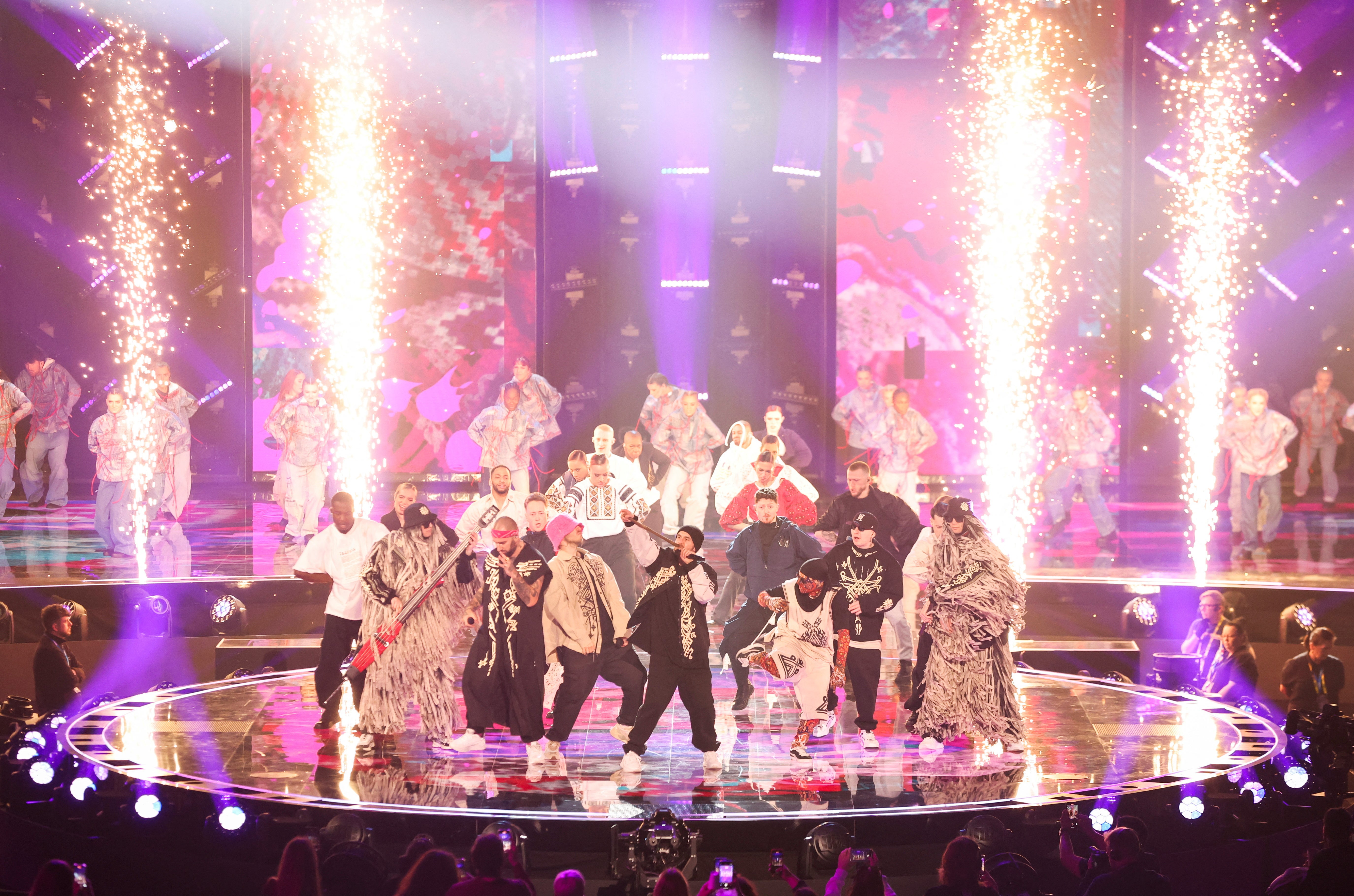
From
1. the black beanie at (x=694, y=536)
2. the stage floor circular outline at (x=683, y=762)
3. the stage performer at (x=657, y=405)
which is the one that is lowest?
the stage floor circular outline at (x=683, y=762)

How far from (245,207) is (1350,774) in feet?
45.7

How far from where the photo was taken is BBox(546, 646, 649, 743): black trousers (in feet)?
28.0

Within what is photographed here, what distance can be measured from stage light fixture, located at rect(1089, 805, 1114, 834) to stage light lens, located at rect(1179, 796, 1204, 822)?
516 millimetres

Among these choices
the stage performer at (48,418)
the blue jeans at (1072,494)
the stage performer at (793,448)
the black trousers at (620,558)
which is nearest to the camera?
the black trousers at (620,558)

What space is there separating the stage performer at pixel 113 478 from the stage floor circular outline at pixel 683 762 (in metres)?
3.98

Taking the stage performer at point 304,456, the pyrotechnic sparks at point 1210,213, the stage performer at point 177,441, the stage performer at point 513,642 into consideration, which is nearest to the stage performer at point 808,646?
the stage performer at point 513,642

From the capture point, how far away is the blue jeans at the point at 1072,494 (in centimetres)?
1522

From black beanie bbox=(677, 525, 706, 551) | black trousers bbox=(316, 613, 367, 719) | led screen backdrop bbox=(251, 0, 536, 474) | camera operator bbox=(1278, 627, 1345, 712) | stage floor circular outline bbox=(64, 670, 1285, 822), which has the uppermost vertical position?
led screen backdrop bbox=(251, 0, 536, 474)

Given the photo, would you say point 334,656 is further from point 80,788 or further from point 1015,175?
point 1015,175

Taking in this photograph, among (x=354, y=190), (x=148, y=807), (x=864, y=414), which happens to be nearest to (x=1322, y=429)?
(x=864, y=414)

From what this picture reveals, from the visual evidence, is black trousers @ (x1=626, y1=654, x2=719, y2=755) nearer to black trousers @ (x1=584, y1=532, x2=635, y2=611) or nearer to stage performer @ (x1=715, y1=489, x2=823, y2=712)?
stage performer @ (x1=715, y1=489, x2=823, y2=712)

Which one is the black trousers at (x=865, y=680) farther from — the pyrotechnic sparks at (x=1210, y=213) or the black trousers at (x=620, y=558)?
the pyrotechnic sparks at (x=1210, y=213)

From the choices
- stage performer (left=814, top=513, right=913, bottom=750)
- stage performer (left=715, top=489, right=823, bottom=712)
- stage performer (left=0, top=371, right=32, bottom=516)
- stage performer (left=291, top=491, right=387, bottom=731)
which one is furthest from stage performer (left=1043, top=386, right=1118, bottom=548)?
stage performer (left=0, top=371, right=32, bottom=516)

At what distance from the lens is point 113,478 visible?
14.0 meters
